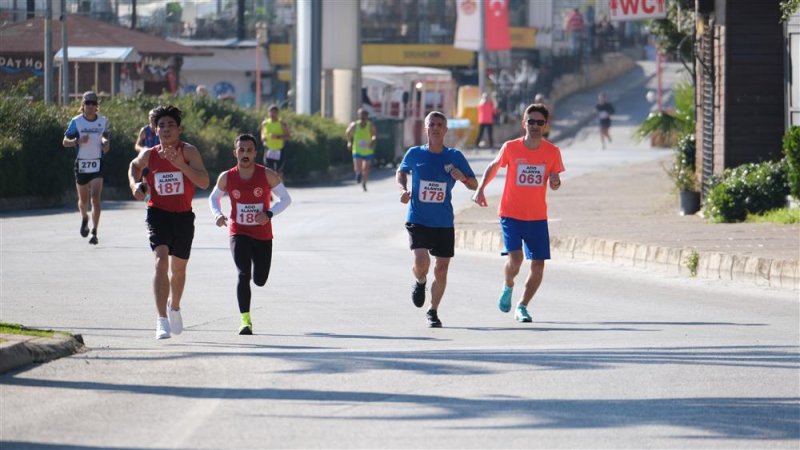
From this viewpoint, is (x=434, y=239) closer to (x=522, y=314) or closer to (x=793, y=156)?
(x=522, y=314)

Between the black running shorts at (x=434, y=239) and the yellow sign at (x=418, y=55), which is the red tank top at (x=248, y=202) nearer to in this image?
the black running shorts at (x=434, y=239)

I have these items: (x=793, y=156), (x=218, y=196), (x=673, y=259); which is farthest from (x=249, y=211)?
(x=793, y=156)

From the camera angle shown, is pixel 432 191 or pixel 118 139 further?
pixel 118 139

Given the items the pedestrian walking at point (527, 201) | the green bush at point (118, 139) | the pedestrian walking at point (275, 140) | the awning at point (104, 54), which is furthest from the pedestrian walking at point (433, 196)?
the awning at point (104, 54)

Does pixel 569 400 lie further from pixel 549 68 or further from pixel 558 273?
pixel 549 68

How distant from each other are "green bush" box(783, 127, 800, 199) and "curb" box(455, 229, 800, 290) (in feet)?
9.80

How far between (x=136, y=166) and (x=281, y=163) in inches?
839

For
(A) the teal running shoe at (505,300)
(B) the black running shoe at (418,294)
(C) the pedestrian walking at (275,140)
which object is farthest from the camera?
(C) the pedestrian walking at (275,140)

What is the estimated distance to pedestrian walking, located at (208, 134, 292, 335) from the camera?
12305 millimetres

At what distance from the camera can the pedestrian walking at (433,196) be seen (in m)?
13.0

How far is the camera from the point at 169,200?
1209 centimetres

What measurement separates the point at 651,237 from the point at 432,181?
7.13m

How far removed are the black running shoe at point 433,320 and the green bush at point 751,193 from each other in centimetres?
988

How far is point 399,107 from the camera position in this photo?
5616 centimetres
